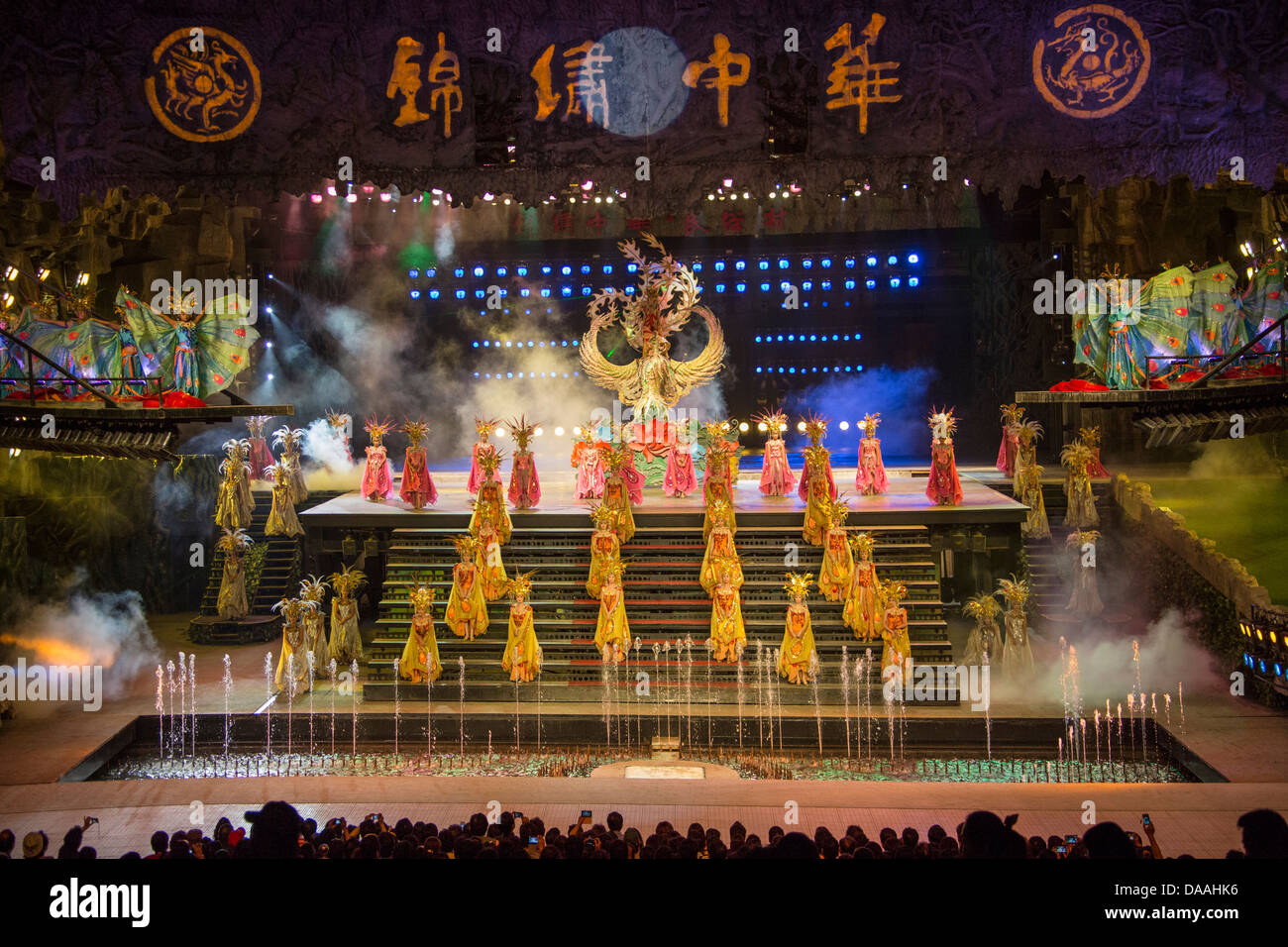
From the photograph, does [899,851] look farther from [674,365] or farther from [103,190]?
[674,365]

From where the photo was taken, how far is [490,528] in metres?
13.0

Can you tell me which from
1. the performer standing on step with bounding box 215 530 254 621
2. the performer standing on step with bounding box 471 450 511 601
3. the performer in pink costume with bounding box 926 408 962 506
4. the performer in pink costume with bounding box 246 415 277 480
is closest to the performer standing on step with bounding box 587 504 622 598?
the performer standing on step with bounding box 471 450 511 601

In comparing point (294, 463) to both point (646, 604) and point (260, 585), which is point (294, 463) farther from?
point (646, 604)

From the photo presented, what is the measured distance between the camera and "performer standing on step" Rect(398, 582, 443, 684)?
38.6 ft

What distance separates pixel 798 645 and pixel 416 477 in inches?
243

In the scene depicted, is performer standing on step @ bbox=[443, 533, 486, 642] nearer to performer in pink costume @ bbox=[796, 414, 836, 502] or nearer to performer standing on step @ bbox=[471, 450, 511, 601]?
performer standing on step @ bbox=[471, 450, 511, 601]

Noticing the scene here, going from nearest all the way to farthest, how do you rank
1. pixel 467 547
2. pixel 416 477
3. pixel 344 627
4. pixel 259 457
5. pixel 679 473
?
pixel 467 547, pixel 344 627, pixel 416 477, pixel 679 473, pixel 259 457

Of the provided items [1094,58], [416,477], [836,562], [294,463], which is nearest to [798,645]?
[836,562]

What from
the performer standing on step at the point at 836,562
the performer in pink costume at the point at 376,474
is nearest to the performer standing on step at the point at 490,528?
the performer in pink costume at the point at 376,474

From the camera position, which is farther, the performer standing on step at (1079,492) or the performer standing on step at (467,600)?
the performer standing on step at (1079,492)

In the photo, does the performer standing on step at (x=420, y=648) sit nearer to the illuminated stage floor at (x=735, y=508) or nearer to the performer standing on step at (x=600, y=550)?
the performer standing on step at (x=600, y=550)

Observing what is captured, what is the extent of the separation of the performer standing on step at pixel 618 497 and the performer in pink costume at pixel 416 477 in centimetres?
284

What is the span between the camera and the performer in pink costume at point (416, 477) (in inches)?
588
